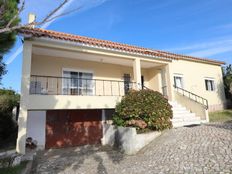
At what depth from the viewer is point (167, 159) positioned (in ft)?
21.7

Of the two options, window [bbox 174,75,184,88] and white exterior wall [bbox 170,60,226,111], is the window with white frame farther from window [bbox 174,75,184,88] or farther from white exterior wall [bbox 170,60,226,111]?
window [bbox 174,75,184,88]

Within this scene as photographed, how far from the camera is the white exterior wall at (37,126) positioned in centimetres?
1046

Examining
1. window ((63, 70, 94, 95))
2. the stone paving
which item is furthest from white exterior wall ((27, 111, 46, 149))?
window ((63, 70, 94, 95))

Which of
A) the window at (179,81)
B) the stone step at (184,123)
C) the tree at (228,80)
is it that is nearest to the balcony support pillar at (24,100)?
the stone step at (184,123)

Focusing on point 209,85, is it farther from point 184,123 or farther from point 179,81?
point 184,123

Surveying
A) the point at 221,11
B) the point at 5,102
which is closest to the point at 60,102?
the point at 5,102

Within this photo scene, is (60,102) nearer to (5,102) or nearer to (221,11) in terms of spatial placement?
(5,102)

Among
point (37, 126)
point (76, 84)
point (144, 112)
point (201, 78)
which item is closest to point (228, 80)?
point (201, 78)

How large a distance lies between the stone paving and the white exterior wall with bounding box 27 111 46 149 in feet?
5.00

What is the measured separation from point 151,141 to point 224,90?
612 inches

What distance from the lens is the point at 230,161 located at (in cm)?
538

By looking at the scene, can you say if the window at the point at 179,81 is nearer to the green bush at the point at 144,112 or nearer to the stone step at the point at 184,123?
the stone step at the point at 184,123

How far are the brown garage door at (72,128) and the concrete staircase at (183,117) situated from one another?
16.7 ft

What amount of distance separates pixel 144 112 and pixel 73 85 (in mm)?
5423
